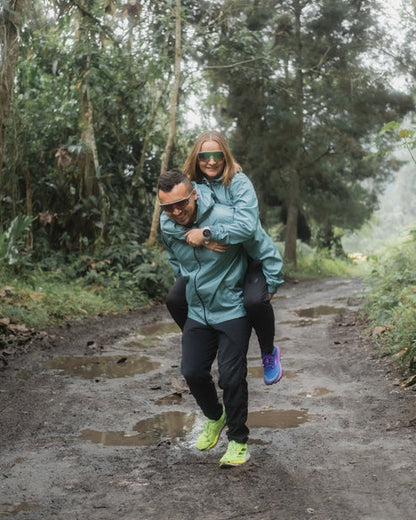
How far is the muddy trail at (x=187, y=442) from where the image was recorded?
10.4 feet

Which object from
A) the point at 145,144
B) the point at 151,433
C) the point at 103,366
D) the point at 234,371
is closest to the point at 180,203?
the point at 234,371

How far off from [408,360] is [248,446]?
2588mm

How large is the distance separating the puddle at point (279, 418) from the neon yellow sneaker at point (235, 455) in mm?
872

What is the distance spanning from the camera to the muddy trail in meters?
3.17

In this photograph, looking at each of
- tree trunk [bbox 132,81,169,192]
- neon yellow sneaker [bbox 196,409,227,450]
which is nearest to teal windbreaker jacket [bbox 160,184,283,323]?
neon yellow sneaker [bbox 196,409,227,450]

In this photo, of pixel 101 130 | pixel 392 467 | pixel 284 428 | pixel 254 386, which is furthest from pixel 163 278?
pixel 392 467

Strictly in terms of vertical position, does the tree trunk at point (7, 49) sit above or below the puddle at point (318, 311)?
above

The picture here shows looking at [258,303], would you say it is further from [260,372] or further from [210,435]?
[260,372]

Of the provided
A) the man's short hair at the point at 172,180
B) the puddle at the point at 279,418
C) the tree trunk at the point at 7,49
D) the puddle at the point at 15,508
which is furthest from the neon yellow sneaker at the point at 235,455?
the tree trunk at the point at 7,49

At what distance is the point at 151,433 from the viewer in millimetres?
4594

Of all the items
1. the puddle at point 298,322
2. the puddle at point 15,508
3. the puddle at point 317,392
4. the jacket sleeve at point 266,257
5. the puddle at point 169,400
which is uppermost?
the jacket sleeve at point 266,257

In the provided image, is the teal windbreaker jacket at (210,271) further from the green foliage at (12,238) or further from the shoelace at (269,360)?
the green foliage at (12,238)

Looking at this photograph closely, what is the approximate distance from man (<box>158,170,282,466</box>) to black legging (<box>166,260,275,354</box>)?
6cm

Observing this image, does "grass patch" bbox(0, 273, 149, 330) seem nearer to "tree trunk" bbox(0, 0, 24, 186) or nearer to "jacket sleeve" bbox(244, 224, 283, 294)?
"tree trunk" bbox(0, 0, 24, 186)
